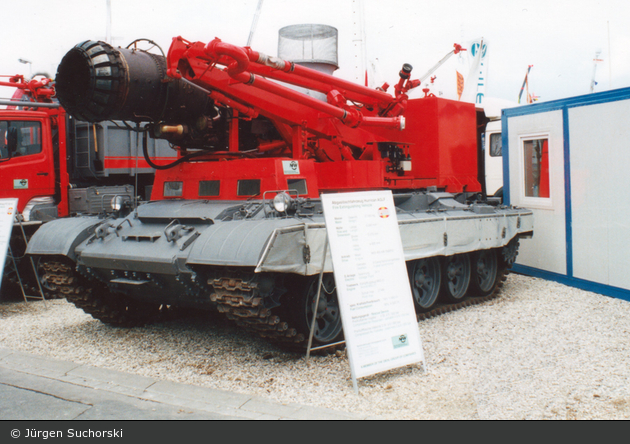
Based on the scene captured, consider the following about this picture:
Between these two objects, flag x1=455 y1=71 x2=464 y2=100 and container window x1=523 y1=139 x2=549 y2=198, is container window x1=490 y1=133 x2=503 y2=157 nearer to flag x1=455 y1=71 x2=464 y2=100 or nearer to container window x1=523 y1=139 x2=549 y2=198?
flag x1=455 y1=71 x2=464 y2=100

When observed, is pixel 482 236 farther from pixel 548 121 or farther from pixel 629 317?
pixel 548 121

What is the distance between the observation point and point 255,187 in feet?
21.6

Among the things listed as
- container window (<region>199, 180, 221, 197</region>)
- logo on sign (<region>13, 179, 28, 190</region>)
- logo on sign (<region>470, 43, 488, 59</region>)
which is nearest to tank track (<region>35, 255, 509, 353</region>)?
container window (<region>199, 180, 221, 197</region>)

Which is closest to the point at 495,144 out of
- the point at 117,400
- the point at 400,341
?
the point at 400,341

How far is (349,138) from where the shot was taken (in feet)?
25.4

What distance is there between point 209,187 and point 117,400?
2857mm

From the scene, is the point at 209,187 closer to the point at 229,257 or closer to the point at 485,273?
the point at 229,257

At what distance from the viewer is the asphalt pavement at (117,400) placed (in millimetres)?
4410

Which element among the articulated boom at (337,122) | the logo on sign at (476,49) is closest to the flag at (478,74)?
the logo on sign at (476,49)

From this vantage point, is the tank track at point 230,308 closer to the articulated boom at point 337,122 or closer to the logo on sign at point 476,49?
the articulated boom at point 337,122

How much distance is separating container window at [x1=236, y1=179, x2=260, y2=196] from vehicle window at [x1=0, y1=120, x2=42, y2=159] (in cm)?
509

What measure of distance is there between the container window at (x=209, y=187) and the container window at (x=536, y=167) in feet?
19.1
